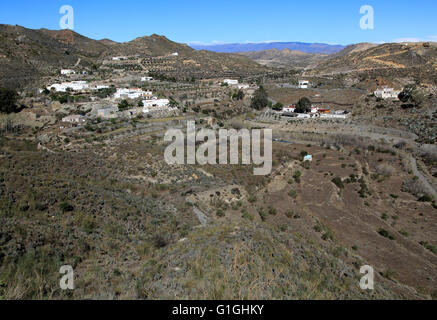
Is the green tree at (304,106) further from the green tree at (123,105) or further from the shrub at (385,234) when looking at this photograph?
the shrub at (385,234)

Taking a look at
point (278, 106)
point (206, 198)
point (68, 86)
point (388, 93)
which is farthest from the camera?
point (278, 106)

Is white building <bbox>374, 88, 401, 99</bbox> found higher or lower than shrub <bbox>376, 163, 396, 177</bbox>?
higher

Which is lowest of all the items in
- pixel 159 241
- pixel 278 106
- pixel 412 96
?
pixel 159 241

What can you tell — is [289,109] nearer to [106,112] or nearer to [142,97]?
[142,97]

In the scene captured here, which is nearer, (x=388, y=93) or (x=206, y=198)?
(x=206, y=198)

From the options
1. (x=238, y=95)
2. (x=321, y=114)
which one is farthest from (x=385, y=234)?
(x=238, y=95)

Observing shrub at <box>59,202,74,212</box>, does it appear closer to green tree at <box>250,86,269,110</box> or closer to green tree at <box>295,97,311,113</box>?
green tree at <box>295,97,311,113</box>

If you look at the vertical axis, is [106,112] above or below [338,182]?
above

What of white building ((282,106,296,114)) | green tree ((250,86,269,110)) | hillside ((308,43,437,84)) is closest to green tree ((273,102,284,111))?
white building ((282,106,296,114))
